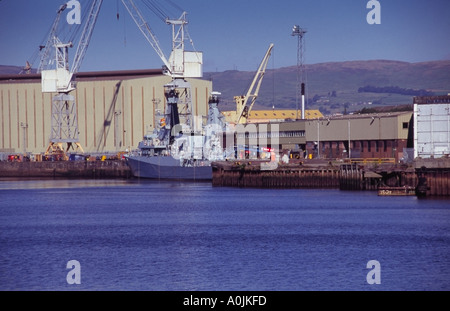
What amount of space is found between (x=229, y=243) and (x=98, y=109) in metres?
115

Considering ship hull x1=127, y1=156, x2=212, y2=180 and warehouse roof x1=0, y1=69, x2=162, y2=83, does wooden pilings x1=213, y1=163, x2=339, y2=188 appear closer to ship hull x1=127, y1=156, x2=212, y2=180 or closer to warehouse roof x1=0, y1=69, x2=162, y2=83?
ship hull x1=127, y1=156, x2=212, y2=180

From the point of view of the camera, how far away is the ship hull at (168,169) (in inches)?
4764

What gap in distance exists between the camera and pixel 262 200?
82750 millimetres

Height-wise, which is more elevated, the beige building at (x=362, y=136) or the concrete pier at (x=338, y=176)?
the beige building at (x=362, y=136)

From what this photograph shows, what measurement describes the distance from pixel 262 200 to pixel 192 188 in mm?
23102

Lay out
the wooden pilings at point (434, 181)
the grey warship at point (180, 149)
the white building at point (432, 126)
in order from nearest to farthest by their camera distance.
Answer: the wooden pilings at point (434, 181)
the white building at point (432, 126)
the grey warship at point (180, 149)

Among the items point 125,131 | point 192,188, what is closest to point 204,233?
point 192,188

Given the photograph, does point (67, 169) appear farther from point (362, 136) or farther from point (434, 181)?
point (434, 181)

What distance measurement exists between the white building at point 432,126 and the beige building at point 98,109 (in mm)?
72540

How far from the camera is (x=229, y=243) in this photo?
2024 inches

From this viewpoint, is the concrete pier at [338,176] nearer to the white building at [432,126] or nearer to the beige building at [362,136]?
the white building at [432,126]

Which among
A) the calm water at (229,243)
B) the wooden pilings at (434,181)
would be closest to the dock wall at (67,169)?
the calm water at (229,243)

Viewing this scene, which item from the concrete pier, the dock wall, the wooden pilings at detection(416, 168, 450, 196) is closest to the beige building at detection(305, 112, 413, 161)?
the concrete pier
